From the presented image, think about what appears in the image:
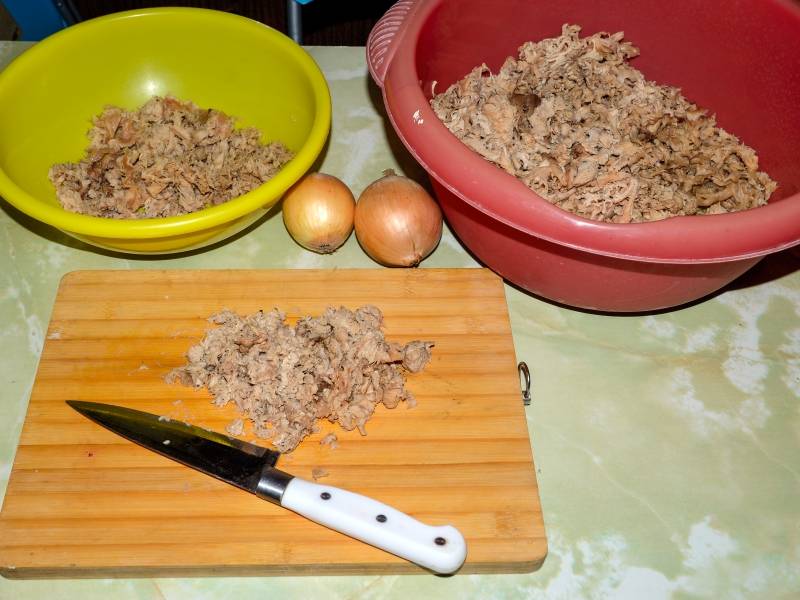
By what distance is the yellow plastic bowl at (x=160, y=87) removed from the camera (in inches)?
58.5

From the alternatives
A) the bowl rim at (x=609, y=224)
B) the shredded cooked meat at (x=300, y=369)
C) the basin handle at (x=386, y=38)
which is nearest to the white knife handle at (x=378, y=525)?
the shredded cooked meat at (x=300, y=369)

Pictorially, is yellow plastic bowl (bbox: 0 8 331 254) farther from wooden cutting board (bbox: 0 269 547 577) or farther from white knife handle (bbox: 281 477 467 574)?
white knife handle (bbox: 281 477 467 574)

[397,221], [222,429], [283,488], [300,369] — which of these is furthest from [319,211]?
[283,488]

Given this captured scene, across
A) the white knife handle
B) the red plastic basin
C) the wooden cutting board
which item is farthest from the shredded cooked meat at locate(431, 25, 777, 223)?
the white knife handle

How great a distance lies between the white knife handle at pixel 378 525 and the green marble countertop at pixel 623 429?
0.15 meters

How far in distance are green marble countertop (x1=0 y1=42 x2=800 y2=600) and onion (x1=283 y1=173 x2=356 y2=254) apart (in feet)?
0.35

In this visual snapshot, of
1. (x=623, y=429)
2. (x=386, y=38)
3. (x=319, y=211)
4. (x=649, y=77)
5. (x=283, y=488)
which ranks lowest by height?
(x=623, y=429)

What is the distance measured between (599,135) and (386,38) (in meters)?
0.52

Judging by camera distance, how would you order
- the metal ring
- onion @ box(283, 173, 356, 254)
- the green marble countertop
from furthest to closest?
onion @ box(283, 173, 356, 254) → the metal ring → the green marble countertop

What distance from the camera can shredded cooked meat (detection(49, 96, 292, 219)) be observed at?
162 centimetres

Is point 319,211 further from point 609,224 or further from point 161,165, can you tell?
point 609,224

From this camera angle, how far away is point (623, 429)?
1.45 m

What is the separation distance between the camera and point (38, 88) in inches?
64.6

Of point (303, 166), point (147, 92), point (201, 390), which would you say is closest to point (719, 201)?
point (303, 166)
